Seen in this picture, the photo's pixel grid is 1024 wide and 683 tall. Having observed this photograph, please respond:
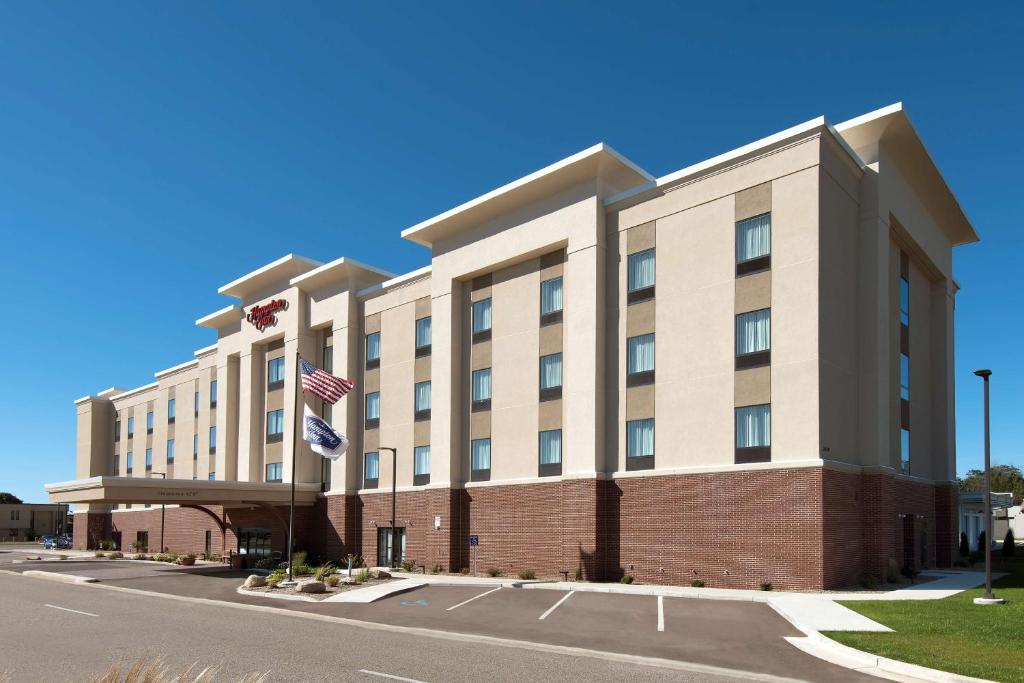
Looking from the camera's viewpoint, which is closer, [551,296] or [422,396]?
[551,296]

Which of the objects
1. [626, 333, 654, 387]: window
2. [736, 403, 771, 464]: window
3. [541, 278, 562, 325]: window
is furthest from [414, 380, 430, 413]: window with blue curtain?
[736, 403, 771, 464]: window

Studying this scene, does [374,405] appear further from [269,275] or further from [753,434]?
[753,434]

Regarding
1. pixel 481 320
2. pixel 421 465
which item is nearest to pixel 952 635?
pixel 481 320

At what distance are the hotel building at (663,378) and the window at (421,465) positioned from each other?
15cm

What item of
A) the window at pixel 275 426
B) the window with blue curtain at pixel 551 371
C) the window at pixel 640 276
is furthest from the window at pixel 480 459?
the window at pixel 275 426

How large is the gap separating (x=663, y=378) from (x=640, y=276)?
4393 mm

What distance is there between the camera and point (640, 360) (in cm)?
3388

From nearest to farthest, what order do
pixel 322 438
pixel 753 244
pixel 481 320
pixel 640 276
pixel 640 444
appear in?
1. pixel 753 244
2. pixel 640 444
3. pixel 640 276
4. pixel 322 438
5. pixel 481 320

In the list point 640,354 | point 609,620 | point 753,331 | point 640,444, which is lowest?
point 609,620

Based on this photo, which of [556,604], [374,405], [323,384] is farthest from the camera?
[374,405]

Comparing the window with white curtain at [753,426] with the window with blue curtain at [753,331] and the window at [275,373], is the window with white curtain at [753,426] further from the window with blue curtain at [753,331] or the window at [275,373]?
the window at [275,373]

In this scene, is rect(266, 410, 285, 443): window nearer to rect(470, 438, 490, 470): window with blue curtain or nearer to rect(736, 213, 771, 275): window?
rect(470, 438, 490, 470): window with blue curtain

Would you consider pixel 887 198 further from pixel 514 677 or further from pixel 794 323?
pixel 514 677

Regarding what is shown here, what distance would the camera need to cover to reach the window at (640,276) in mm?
33938
